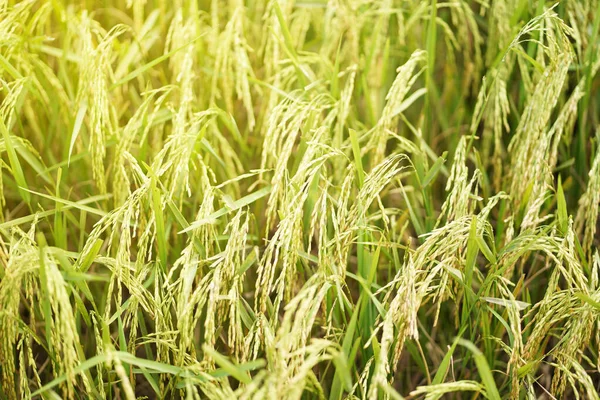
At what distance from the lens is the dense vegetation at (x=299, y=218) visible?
105 cm

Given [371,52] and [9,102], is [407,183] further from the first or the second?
[9,102]

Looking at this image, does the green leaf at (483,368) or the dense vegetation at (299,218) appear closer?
the green leaf at (483,368)

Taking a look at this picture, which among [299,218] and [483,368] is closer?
[483,368]

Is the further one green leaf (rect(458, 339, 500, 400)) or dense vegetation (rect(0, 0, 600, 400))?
dense vegetation (rect(0, 0, 600, 400))

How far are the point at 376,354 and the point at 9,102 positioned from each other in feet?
2.80

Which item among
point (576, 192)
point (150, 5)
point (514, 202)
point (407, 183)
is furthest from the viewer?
point (150, 5)

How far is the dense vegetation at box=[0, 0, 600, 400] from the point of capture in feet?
3.45

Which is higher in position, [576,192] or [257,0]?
[257,0]

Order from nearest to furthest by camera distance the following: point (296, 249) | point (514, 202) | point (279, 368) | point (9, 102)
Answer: point (279, 368)
point (296, 249)
point (9, 102)
point (514, 202)

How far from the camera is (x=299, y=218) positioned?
1.06 metres

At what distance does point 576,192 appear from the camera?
1.52 meters

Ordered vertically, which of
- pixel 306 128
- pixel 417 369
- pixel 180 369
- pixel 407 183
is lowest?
pixel 417 369

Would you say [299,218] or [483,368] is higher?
[299,218]

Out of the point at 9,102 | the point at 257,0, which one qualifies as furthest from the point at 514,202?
the point at 9,102
